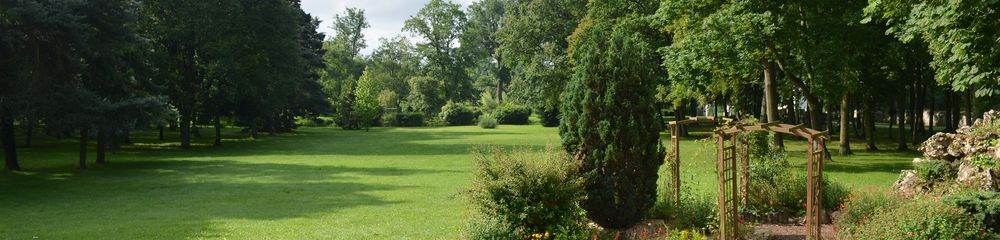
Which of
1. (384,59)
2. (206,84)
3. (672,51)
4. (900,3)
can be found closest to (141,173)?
(206,84)

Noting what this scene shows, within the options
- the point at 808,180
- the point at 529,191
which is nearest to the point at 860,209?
the point at 808,180

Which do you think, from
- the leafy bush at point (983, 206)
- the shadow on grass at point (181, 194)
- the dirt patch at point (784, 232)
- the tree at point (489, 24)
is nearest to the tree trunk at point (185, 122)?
the shadow on grass at point (181, 194)

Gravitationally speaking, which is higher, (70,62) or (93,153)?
(70,62)

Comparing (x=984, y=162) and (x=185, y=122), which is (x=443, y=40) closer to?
(x=185, y=122)

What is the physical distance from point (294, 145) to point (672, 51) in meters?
22.9

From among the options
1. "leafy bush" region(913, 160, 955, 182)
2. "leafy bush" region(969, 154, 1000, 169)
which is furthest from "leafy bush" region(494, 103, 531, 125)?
"leafy bush" region(969, 154, 1000, 169)

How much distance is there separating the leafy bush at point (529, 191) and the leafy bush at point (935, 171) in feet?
23.6

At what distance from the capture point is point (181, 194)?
18125mm

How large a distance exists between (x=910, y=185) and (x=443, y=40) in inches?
2811

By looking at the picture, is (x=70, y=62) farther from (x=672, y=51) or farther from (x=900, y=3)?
(x=900, y=3)

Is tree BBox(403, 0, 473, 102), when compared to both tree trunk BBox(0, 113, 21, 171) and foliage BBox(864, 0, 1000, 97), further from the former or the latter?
foliage BBox(864, 0, 1000, 97)

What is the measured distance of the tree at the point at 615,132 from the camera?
9781 millimetres

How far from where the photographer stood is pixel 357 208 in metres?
15.2

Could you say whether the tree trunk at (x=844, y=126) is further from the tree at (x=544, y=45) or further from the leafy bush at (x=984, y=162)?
the tree at (x=544, y=45)
